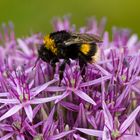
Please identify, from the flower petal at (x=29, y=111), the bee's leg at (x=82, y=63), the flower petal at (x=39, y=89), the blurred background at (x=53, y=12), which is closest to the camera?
the flower petal at (x=29, y=111)

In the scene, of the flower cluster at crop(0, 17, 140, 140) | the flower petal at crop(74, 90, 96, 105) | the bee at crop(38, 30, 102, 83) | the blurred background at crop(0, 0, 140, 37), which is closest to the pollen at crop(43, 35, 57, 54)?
the bee at crop(38, 30, 102, 83)

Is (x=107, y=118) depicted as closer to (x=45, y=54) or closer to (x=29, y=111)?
(x=29, y=111)

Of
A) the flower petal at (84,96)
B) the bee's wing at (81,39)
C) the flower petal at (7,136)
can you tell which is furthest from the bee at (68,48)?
the flower petal at (7,136)

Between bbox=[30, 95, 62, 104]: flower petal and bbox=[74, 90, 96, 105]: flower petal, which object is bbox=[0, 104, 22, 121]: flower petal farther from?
bbox=[74, 90, 96, 105]: flower petal

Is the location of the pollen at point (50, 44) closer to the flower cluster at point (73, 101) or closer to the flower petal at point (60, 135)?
the flower cluster at point (73, 101)

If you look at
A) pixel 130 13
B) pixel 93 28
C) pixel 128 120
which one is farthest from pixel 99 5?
pixel 128 120

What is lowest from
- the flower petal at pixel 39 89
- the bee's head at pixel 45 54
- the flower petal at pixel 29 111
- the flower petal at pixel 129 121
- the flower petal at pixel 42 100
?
the flower petal at pixel 129 121

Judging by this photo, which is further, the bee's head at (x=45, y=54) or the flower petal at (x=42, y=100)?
the bee's head at (x=45, y=54)

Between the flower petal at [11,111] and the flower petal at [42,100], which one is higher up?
the flower petal at [42,100]
